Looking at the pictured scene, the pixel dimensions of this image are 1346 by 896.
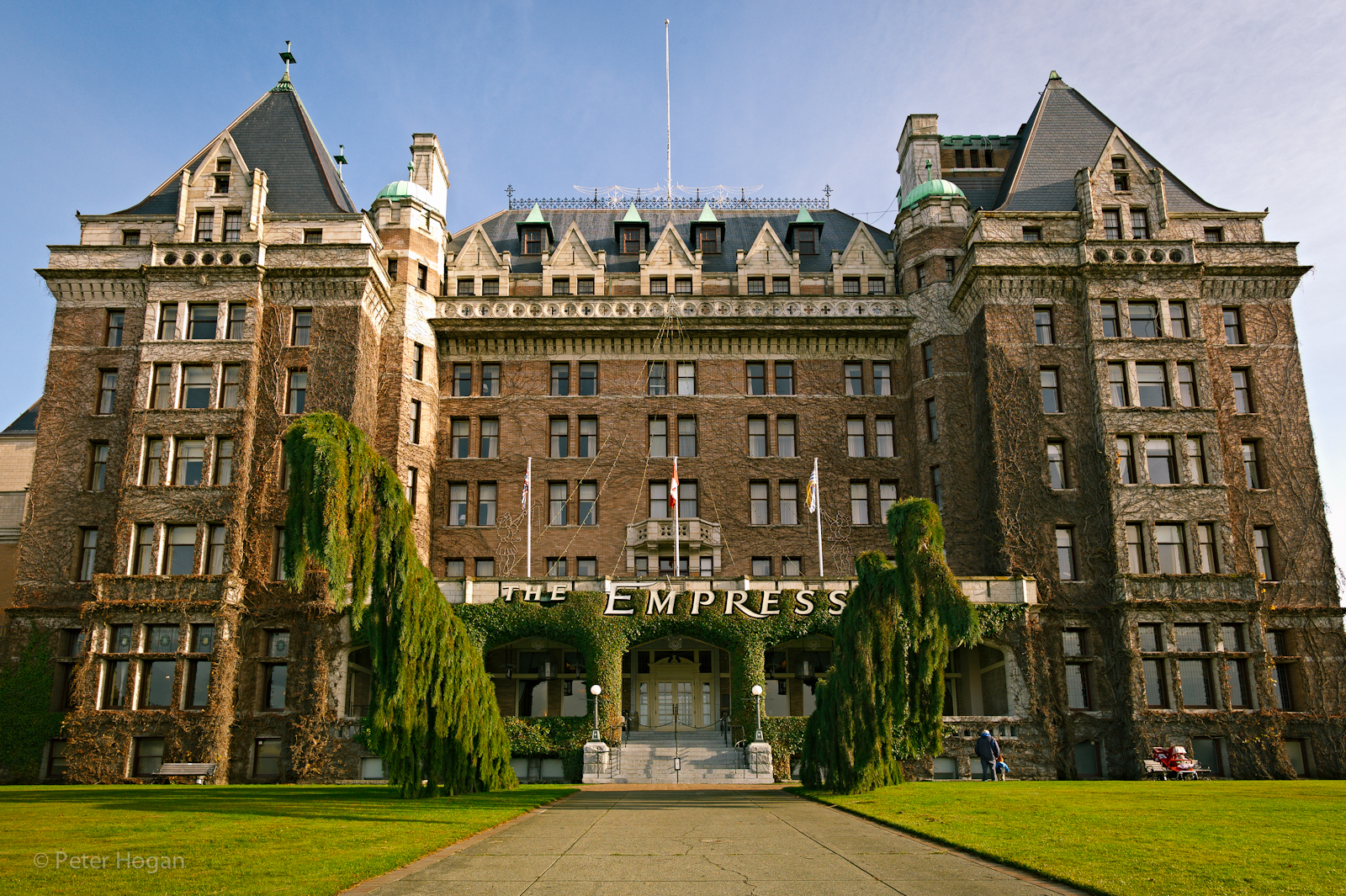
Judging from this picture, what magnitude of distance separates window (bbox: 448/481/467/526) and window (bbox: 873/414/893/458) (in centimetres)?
1956

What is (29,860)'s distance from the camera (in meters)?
13.7

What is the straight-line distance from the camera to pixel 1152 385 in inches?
1706

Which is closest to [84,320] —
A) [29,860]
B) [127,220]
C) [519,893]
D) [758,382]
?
[127,220]

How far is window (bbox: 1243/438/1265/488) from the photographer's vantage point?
1710 inches

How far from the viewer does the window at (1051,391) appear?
43.4 m

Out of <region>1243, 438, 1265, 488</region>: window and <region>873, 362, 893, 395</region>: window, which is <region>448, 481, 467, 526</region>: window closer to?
<region>873, 362, 893, 395</region>: window

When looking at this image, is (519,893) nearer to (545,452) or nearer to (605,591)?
(605,591)

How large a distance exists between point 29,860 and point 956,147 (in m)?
53.1

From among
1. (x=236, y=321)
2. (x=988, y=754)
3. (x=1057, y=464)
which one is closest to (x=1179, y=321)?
(x=1057, y=464)

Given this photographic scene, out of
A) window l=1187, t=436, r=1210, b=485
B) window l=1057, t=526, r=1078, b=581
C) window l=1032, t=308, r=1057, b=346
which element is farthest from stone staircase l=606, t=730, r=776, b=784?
window l=1032, t=308, r=1057, b=346

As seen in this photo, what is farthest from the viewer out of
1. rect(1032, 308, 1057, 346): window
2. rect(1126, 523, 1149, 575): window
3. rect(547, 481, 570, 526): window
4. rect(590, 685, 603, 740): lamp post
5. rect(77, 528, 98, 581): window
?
rect(547, 481, 570, 526): window

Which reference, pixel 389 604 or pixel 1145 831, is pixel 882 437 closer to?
pixel 389 604

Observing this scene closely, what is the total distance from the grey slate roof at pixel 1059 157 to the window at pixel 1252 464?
11.4 m

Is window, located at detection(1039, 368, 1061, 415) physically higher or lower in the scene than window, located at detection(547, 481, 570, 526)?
higher
